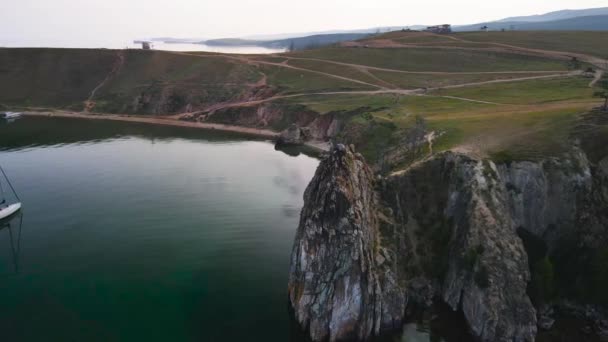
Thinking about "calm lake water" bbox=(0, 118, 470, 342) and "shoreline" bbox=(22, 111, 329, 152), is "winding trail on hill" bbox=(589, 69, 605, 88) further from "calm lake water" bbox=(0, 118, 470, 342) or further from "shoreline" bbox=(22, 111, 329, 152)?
"calm lake water" bbox=(0, 118, 470, 342)

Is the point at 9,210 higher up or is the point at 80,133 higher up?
the point at 80,133

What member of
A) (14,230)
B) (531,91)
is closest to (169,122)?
(14,230)

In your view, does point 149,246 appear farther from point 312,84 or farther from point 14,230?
point 312,84

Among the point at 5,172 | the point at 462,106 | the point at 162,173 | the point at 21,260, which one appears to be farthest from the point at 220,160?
the point at 462,106

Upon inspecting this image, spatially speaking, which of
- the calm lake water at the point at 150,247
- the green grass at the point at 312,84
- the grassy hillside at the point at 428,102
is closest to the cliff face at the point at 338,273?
the calm lake water at the point at 150,247

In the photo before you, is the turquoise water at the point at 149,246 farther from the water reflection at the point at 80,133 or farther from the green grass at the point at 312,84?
the green grass at the point at 312,84

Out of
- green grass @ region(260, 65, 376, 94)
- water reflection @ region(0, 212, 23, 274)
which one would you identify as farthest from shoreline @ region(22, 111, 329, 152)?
water reflection @ region(0, 212, 23, 274)
